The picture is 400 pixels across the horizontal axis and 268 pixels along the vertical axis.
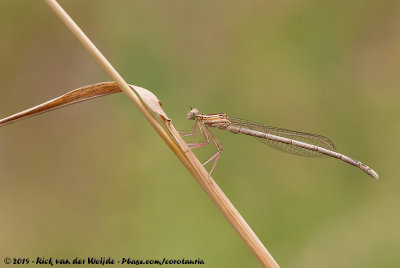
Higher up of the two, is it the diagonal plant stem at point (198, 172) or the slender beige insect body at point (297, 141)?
the diagonal plant stem at point (198, 172)

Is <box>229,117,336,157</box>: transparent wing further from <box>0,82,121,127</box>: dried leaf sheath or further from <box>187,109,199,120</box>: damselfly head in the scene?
<box>0,82,121,127</box>: dried leaf sheath

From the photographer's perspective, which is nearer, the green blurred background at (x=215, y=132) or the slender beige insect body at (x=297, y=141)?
the slender beige insect body at (x=297, y=141)

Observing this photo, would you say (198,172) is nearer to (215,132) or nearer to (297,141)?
(297,141)

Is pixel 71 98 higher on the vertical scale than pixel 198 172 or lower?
higher

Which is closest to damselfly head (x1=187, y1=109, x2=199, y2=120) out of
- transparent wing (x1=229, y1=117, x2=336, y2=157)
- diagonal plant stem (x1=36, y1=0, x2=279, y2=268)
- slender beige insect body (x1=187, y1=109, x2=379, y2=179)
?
slender beige insect body (x1=187, y1=109, x2=379, y2=179)

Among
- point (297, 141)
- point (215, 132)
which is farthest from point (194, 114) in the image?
point (215, 132)

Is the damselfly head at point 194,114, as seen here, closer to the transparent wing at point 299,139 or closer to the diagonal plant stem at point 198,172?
the transparent wing at point 299,139

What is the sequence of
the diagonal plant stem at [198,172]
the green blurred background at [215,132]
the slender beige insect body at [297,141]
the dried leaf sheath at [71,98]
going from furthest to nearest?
the green blurred background at [215,132]
the slender beige insect body at [297,141]
the dried leaf sheath at [71,98]
the diagonal plant stem at [198,172]

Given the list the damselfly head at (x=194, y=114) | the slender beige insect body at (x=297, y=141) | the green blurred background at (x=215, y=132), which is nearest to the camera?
the damselfly head at (x=194, y=114)

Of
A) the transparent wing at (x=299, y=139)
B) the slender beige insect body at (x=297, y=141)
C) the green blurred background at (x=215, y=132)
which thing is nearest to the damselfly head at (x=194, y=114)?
the slender beige insect body at (x=297, y=141)
